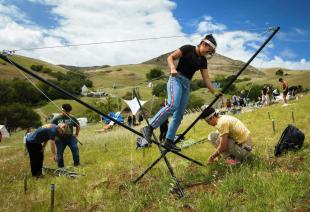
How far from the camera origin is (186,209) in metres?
5.67

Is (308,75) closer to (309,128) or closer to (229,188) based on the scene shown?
(309,128)

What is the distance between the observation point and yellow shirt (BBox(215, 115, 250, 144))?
802cm

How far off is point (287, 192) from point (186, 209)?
1.51 meters

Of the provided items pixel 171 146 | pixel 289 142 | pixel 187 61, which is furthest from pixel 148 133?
pixel 289 142

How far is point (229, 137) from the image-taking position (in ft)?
27.3

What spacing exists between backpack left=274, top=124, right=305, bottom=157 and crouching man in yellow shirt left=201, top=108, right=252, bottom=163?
3.45ft

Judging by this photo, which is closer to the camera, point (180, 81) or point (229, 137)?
point (180, 81)

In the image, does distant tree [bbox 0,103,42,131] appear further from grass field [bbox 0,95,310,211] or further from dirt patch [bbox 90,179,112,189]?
dirt patch [bbox 90,179,112,189]

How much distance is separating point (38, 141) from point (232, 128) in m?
6.47

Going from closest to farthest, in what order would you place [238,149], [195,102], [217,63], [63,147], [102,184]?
[238,149] < [102,184] < [63,147] < [195,102] < [217,63]

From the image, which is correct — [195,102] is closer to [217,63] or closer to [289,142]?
[217,63]

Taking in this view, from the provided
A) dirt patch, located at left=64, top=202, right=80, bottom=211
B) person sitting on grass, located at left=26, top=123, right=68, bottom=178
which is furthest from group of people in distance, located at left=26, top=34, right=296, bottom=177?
person sitting on grass, located at left=26, top=123, right=68, bottom=178

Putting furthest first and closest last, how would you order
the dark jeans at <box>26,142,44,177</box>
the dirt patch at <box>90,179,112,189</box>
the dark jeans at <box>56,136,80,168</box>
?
the dark jeans at <box>56,136,80,168</box> → the dark jeans at <box>26,142,44,177</box> → the dirt patch at <box>90,179,112,189</box>

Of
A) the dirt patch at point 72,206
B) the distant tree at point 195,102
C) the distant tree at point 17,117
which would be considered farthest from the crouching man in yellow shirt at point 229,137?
the distant tree at point 17,117
